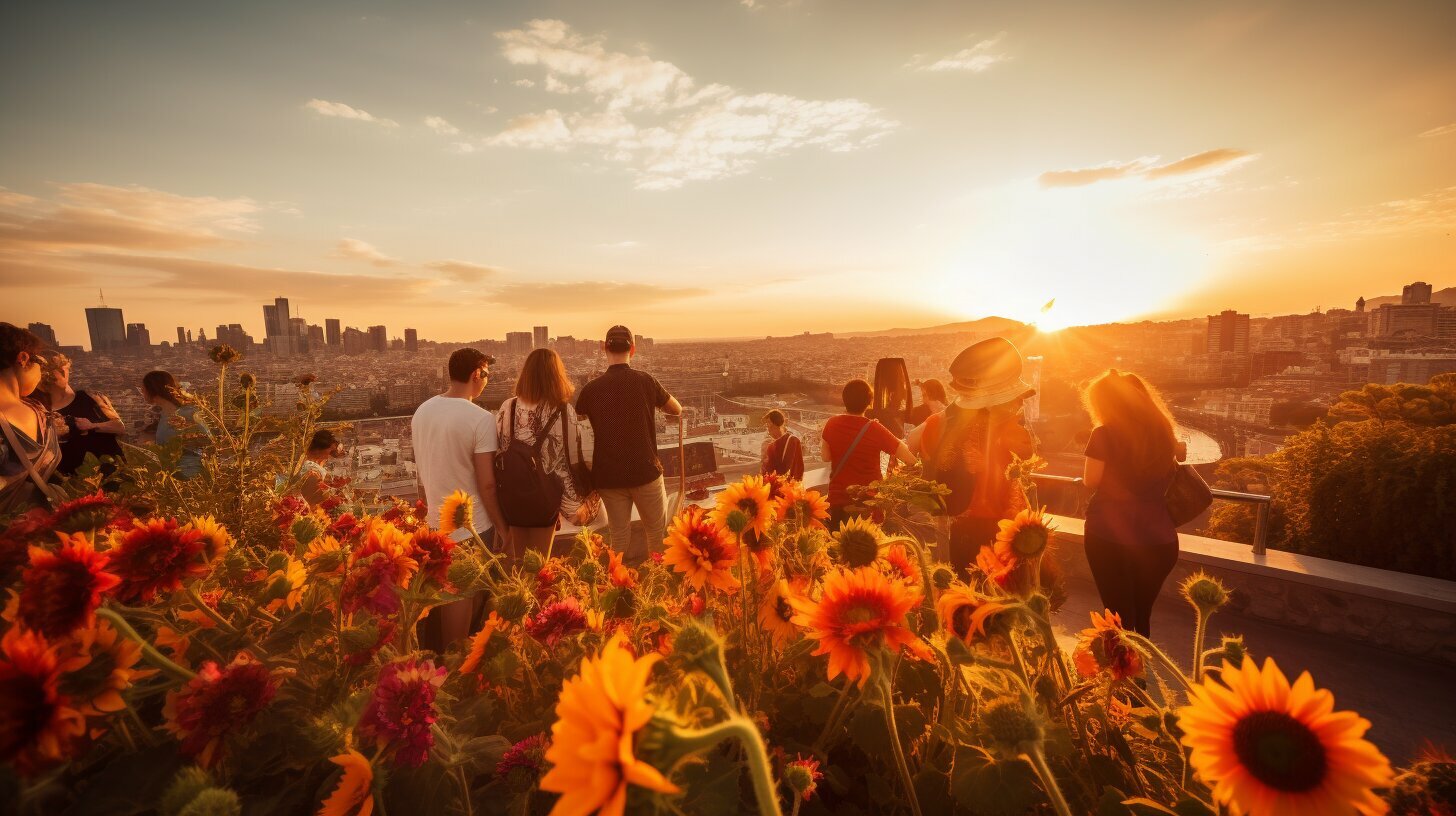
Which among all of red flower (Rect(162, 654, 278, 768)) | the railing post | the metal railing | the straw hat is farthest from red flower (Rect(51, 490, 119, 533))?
the railing post

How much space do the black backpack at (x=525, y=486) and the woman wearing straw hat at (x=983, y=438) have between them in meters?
2.18

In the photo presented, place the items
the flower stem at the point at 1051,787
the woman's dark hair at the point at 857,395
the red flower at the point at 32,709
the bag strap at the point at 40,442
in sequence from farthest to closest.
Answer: the woman's dark hair at the point at 857,395
the bag strap at the point at 40,442
the red flower at the point at 32,709
the flower stem at the point at 1051,787

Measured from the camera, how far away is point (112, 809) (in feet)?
2.31

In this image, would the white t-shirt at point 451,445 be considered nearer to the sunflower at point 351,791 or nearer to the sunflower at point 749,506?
the sunflower at point 749,506

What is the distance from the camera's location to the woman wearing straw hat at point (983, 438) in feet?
9.93

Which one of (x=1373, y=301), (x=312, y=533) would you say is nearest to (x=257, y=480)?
(x=312, y=533)

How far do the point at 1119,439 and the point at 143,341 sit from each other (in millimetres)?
12710

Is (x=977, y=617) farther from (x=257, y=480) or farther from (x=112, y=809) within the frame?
(x=257, y=480)

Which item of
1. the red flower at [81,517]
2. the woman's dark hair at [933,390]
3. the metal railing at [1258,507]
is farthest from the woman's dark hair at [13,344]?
the woman's dark hair at [933,390]

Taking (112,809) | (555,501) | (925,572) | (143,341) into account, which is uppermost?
(143,341)

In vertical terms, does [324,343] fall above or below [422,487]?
above

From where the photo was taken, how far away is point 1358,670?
3.81m

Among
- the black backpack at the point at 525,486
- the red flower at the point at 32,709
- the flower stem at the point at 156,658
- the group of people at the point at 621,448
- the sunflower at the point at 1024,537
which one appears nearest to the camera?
the red flower at the point at 32,709

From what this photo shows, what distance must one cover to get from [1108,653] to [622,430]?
3.20 m
